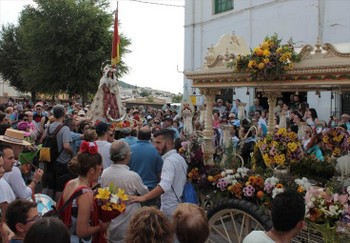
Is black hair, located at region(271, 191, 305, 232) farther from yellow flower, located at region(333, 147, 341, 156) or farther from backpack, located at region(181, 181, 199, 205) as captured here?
yellow flower, located at region(333, 147, 341, 156)

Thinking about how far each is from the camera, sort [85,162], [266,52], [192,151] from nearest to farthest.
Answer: [85,162] → [266,52] → [192,151]

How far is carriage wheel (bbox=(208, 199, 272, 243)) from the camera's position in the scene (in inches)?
176

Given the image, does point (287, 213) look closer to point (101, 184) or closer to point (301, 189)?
point (301, 189)

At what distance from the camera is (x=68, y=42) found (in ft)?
84.1

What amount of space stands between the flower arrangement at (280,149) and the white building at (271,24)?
6.38 metres

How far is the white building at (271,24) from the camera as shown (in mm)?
15059

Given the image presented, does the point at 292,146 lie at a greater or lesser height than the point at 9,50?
lesser

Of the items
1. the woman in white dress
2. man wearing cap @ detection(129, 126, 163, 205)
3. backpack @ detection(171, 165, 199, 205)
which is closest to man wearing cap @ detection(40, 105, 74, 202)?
man wearing cap @ detection(129, 126, 163, 205)

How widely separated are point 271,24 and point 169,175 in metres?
14.8

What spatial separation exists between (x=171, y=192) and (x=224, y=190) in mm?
789

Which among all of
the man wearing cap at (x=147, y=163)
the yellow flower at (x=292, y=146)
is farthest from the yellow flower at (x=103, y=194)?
the yellow flower at (x=292, y=146)

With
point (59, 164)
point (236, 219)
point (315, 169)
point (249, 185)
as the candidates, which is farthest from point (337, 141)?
point (59, 164)

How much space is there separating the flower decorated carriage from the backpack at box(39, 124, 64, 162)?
8.14 feet

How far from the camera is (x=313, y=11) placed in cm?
1584
